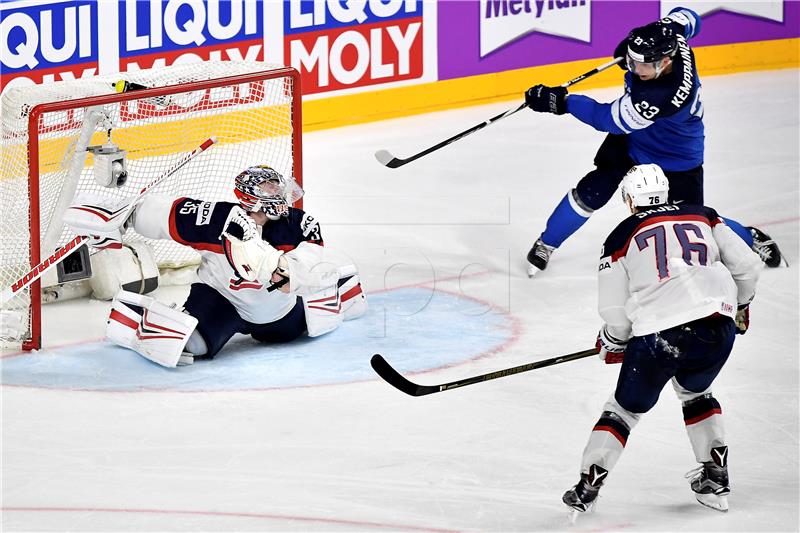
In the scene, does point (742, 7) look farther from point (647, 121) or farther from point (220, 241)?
point (220, 241)

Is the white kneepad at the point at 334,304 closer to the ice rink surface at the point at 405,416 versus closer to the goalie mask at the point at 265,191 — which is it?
the ice rink surface at the point at 405,416

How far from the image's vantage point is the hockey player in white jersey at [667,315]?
3.79 metres

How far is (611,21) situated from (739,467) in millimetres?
5121

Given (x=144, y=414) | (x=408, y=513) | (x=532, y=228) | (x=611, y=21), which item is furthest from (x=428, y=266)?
(x=611, y=21)

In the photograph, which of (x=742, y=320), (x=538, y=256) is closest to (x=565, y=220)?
(x=538, y=256)

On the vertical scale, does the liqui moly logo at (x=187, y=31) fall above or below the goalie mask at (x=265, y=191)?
above

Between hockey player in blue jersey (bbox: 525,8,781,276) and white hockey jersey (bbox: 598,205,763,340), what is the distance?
142cm

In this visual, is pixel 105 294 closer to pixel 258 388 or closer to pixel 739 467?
pixel 258 388

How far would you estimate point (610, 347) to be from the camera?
153 inches

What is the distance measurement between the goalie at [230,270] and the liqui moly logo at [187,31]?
2.31 m

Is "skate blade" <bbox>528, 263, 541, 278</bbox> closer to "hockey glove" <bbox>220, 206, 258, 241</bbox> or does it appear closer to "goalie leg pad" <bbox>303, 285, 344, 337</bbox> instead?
"goalie leg pad" <bbox>303, 285, 344, 337</bbox>

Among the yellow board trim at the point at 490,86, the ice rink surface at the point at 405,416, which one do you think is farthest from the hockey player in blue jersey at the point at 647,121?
the yellow board trim at the point at 490,86

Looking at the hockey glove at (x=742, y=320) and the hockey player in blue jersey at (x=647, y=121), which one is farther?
the hockey player in blue jersey at (x=647, y=121)

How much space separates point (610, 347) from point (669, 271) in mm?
251
